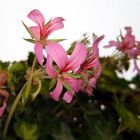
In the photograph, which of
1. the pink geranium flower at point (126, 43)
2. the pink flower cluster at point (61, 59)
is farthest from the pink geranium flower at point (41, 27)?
the pink geranium flower at point (126, 43)

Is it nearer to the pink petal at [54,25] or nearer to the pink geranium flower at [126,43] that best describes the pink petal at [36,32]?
the pink petal at [54,25]

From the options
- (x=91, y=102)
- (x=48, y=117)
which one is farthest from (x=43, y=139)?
(x=91, y=102)

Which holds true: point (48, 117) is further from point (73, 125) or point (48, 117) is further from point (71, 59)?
point (71, 59)

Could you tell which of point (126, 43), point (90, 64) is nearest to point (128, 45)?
point (126, 43)

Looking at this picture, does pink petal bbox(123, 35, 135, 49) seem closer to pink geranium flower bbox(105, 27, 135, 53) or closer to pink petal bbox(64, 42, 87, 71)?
pink geranium flower bbox(105, 27, 135, 53)

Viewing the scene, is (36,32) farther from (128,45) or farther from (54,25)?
(128,45)

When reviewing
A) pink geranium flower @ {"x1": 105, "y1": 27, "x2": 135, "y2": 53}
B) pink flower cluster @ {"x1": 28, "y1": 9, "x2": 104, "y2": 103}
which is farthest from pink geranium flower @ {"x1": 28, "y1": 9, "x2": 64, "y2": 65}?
pink geranium flower @ {"x1": 105, "y1": 27, "x2": 135, "y2": 53}
